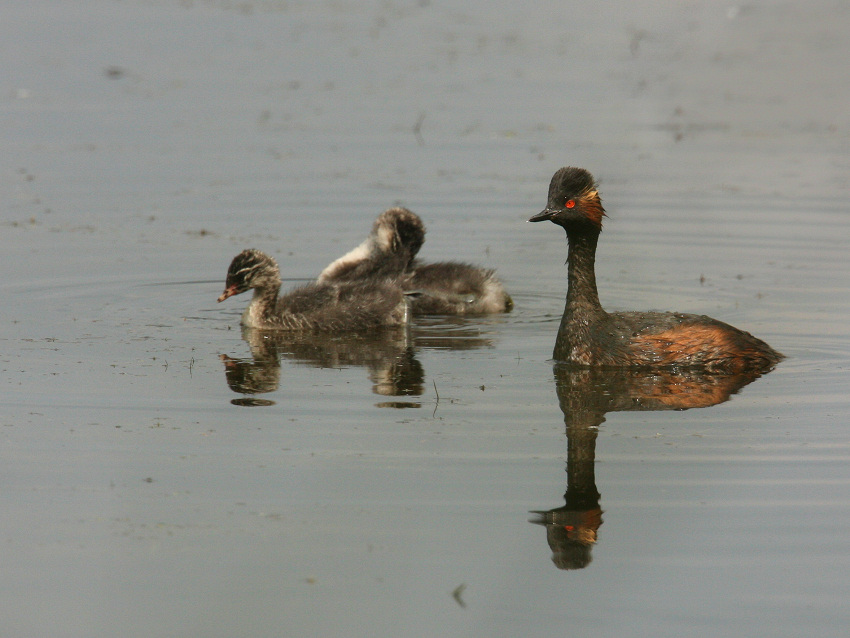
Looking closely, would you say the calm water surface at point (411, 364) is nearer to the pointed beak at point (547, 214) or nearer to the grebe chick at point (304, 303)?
the grebe chick at point (304, 303)

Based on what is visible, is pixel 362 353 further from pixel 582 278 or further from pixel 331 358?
pixel 582 278

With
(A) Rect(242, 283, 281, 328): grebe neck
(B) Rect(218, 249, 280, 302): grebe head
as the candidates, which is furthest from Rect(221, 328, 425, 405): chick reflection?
(B) Rect(218, 249, 280, 302): grebe head

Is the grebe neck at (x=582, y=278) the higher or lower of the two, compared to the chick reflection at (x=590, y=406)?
higher

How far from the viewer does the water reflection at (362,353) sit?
322 inches

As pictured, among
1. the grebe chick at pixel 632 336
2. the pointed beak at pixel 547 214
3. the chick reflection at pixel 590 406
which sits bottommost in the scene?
the chick reflection at pixel 590 406

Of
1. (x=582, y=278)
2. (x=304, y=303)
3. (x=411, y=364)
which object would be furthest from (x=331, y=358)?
(x=582, y=278)

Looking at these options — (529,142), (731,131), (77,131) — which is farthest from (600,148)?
(77,131)

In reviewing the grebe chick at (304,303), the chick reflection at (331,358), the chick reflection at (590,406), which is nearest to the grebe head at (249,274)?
the grebe chick at (304,303)

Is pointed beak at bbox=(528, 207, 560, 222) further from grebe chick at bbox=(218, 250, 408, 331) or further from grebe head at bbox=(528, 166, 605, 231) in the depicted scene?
grebe chick at bbox=(218, 250, 408, 331)

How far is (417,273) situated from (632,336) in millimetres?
2725

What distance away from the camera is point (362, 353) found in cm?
942

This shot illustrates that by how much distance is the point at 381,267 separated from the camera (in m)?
11.0

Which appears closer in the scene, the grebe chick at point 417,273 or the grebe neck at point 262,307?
the grebe neck at point 262,307

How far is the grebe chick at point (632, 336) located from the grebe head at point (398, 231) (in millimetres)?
2688
